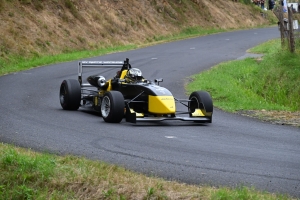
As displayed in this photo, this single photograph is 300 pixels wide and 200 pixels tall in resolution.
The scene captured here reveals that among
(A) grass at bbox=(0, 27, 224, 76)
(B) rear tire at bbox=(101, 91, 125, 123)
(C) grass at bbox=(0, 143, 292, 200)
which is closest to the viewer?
(C) grass at bbox=(0, 143, 292, 200)

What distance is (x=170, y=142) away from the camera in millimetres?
11883

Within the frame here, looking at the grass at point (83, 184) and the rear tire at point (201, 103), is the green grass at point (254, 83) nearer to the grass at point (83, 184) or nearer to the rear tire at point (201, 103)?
the rear tire at point (201, 103)

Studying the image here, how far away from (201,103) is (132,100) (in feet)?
4.96

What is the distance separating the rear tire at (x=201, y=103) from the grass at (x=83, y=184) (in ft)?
17.4

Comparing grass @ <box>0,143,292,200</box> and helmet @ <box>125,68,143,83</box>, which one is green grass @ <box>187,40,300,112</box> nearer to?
helmet @ <box>125,68,143,83</box>

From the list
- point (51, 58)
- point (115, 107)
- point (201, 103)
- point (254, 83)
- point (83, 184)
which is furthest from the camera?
point (51, 58)

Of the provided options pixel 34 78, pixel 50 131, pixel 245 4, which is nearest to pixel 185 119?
pixel 50 131

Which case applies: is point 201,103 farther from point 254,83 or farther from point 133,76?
point 254,83

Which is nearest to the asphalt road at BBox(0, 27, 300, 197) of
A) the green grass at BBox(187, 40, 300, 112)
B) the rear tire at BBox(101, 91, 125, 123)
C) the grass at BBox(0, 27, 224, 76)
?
the rear tire at BBox(101, 91, 125, 123)

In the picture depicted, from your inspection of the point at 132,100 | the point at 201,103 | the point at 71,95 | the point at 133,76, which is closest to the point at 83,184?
the point at 132,100

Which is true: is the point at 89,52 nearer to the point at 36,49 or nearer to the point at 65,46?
the point at 65,46

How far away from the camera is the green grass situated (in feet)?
62.1

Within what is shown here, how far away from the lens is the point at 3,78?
22.9 metres

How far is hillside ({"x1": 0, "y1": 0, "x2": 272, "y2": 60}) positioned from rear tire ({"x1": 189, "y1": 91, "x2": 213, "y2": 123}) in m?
13.8
